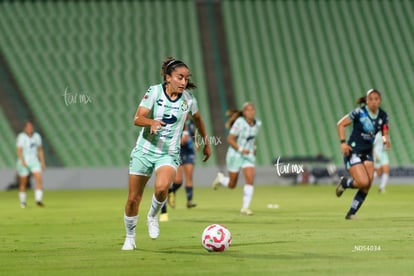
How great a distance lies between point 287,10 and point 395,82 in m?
6.90

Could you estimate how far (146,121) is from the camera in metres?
10.3

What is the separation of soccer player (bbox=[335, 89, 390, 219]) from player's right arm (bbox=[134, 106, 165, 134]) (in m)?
5.76

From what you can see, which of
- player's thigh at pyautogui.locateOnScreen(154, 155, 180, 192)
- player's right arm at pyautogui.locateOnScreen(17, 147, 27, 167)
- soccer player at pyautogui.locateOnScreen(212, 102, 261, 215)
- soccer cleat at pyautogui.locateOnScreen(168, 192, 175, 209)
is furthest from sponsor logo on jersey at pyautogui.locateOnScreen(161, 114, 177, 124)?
player's right arm at pyautogui.locateOnScreen(17, 147, 27, 167)

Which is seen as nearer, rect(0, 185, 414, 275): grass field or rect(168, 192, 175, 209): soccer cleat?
rect(0, 185, 414, 275): grass field

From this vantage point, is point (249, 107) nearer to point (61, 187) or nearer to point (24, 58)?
point (61, 187)

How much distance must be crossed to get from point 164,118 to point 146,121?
51 centimetres

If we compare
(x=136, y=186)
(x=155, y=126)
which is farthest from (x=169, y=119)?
(x=136, y=186)

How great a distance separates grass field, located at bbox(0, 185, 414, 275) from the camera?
9.04 metres

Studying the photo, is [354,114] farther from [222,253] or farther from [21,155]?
[21,155]

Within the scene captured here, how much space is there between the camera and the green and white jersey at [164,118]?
10727 millimetres

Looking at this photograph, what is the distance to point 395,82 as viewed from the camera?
4097 centimetres

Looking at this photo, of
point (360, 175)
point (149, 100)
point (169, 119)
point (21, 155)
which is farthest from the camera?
point (21, 155)

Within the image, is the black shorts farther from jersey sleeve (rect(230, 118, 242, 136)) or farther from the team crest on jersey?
the team crest on jersey

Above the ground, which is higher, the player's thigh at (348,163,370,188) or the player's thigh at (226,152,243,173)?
the player's thigh at (226,152,243,173)
